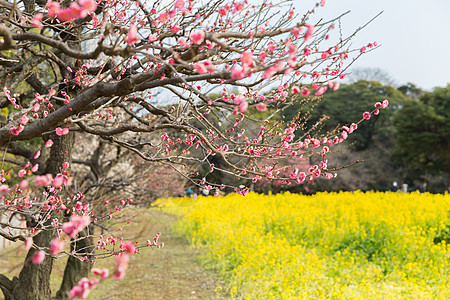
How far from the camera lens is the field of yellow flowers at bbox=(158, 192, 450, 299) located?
558cm

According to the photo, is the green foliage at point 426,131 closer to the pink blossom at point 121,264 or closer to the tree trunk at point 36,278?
the tree trunk at point 36,278

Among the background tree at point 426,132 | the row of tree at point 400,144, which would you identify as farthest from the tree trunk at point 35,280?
the background tree at point 426,132

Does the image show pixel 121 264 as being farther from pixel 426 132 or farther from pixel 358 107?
pixel 358 107

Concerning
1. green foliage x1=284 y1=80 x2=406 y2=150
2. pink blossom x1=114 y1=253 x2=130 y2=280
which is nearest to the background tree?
green foliage x1=284 y1=80 x2=406 y2=150

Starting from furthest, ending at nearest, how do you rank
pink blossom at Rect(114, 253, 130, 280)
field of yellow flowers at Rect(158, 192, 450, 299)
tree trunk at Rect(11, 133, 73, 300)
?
field of yellow flowers at Rect(158, 192, 450, 299)
tree trunk at Rect(11, 133, 73, 300)
pink blossom at Rect(114, 253, 130, 280)

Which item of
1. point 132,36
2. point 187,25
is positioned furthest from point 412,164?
point 132,36

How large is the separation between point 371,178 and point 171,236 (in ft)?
57.2

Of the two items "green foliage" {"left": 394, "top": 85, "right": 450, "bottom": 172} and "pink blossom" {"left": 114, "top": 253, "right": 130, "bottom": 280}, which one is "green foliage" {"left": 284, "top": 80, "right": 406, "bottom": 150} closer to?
"green foliage" {"left": 394, "top": 85, "right": 450, "bottom": 172}

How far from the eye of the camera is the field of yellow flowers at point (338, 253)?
558cm

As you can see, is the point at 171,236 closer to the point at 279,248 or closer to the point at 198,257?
the point at 198,257

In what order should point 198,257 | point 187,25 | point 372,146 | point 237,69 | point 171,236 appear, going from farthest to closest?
point 372,146, point 171,236, point 198,257, point 187,25, point 237,69

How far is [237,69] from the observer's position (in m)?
1.66

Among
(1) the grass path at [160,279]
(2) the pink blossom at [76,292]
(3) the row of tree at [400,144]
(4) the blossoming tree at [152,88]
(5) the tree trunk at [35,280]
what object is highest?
(3) the row of tree at [400,144]

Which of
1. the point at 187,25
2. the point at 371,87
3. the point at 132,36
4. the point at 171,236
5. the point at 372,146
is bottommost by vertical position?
the point at 171,236
